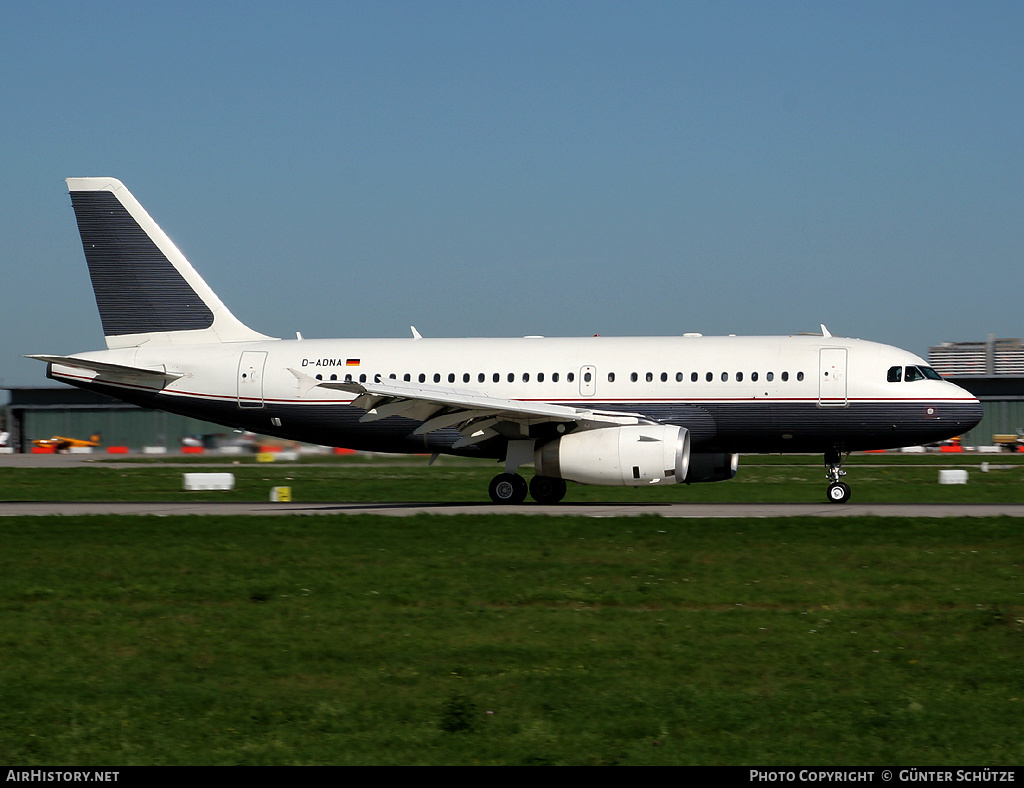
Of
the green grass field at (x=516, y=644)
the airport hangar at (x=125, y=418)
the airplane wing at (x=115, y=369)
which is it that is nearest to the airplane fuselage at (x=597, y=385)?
the airplane wing at (x=115, y=369)

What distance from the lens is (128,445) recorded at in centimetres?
9844

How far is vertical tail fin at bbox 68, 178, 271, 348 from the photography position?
34.2 m

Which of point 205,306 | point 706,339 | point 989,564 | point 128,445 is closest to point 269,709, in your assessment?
point 989,564

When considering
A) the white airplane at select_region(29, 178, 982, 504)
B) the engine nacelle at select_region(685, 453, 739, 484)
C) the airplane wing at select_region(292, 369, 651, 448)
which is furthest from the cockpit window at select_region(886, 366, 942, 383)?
the airplane wing at select_region(292, 369, 651, 448)

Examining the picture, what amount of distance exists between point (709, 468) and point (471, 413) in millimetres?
6644

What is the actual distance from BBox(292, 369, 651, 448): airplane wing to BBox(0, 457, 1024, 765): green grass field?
5625 mm

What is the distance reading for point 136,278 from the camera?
113 ft

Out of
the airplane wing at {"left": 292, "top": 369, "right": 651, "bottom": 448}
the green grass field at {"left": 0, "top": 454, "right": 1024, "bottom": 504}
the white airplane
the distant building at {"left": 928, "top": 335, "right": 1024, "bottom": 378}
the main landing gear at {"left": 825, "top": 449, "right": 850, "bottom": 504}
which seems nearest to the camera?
the airplane wing at {"left": 292, "top": 369, "right": 651, "bottom": 448}

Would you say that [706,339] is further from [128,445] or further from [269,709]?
[128,445]

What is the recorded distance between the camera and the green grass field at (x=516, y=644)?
8.93m

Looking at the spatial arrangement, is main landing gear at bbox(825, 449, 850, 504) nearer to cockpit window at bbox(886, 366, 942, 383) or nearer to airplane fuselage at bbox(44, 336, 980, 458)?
airplane fuselage at bbox(44, 336, 980, 458)

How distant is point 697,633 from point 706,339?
1914 cm

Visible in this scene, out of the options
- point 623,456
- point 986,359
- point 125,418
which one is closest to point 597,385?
point 623,456

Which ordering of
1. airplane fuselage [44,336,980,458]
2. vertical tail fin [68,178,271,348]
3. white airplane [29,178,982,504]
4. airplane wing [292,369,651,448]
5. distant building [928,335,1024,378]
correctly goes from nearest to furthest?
airplane wing [292,369,651,448] < white airplane [29,178,982,504] < airplane fuselage [44,336,980,458] < vertical tail fin [68,178,271,348] < distant building [928,335,1024,378]
